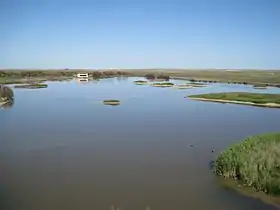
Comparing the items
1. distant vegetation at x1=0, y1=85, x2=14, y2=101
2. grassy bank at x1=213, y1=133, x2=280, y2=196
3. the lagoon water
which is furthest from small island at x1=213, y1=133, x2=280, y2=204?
distant vegetation at x1=0, y1=85, x2=14, y2=101

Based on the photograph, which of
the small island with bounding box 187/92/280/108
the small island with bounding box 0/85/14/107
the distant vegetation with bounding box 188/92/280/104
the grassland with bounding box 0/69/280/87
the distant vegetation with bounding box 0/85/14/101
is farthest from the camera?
the grassland with bounding box 0/69/280/87


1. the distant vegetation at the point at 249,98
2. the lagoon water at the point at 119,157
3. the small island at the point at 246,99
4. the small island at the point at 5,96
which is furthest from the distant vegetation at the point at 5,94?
the distant vegetation at the point at 249,98

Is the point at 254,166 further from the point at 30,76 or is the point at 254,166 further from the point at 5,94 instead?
the point at 30,76

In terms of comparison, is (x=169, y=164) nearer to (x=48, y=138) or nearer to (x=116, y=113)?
(x=48, y=138)

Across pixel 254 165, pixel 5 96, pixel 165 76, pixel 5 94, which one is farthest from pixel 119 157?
pixel 165 76

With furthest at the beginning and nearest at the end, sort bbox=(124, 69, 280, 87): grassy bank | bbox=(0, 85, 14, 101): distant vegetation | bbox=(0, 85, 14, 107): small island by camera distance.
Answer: bbox=(124, 69, 280, 87): grassy bank
bbox=(0, 85, 14, 101): distant vegetation
bbox=(0, 85, 14, 107): small island

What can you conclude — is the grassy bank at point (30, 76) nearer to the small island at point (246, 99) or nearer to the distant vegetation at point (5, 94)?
the distant vegetation at point (5, 94)

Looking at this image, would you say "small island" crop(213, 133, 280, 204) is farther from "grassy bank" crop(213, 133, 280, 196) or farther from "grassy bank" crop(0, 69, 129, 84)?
"grassy bank" crop(0, 69, 129, 84)
